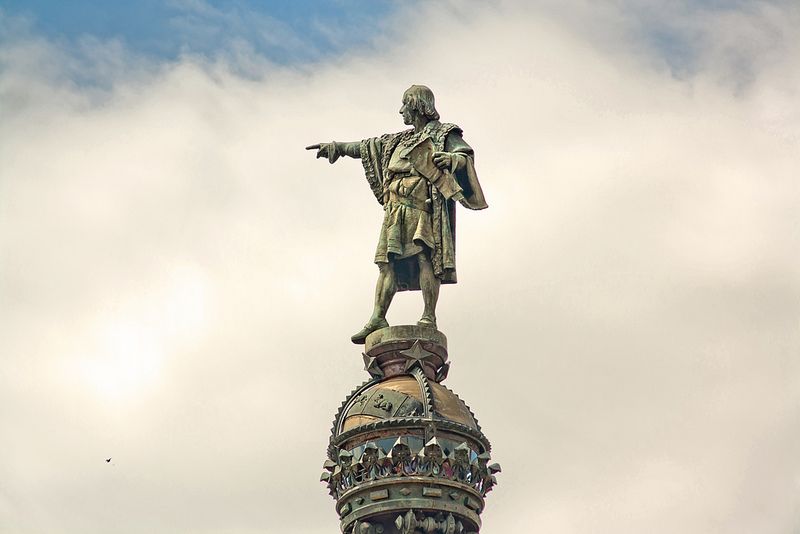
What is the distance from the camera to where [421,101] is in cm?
3416

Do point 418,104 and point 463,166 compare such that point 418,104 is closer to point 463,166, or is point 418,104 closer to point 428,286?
point 463,166

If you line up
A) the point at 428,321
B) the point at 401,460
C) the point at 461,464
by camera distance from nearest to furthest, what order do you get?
the point at 401,460, the point at 461,464, the point at 428,321

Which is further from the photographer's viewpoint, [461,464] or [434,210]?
[434,210]

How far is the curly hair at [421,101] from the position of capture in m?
34.2

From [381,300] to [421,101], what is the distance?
12.2 feet

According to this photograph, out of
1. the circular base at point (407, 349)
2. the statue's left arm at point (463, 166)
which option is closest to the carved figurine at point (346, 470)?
the circular base at point (407, 349)

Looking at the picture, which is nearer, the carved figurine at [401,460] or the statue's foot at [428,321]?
the carved figurine at [401,460]

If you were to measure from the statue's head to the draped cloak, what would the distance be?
0.70ft

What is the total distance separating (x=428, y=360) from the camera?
3259 cm

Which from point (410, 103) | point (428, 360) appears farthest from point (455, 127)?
point (428, 360)

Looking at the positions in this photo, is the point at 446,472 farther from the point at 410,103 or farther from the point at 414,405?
the point at 410,103

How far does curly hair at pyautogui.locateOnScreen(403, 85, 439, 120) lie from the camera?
34.2 metres

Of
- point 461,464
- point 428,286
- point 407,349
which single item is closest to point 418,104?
point 428,286

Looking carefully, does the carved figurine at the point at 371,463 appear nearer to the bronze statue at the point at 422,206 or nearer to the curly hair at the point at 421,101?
the bronze statue at the point at 422,206
